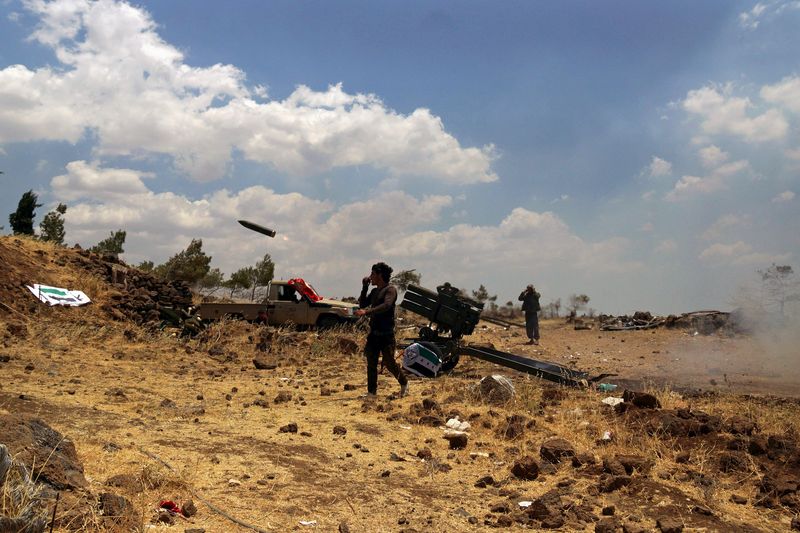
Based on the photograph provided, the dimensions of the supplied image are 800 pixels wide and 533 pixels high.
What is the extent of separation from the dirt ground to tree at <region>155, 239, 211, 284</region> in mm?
20650

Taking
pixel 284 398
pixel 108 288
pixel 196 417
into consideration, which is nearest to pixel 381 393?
pixel 284 398

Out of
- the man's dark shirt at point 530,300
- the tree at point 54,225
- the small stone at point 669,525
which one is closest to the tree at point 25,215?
the tree at point 54,225

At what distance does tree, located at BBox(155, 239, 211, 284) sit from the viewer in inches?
1259

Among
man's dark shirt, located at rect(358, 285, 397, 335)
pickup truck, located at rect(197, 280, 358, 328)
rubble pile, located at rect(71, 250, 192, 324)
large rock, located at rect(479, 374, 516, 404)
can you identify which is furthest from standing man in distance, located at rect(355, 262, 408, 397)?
rubble pile, located at rect(71, 250, 192, 324)

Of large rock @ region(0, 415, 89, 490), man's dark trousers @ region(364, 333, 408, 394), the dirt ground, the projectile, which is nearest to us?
large rock @ region(0, 415, 89, 490)

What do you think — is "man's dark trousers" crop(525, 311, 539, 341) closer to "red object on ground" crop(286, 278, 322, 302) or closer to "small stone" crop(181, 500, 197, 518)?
"red object on ground" crop(286, 278, 322, 302)

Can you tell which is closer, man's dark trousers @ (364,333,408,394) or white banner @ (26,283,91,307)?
man's dark trousers @ (364,333,408,394)

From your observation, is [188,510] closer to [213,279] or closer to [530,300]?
[530,300]

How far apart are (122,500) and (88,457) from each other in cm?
119

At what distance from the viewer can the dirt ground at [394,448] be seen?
4.27 m

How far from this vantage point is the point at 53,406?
21.9ft

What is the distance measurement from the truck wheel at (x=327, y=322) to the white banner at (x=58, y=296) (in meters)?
Answer: 6.29

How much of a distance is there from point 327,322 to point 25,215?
1685 cm

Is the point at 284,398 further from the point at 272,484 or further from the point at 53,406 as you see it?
the point at 272,484
